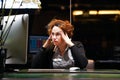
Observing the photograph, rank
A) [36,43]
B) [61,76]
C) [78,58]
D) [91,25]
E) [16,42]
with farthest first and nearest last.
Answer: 1. [91,25]
2. [36,43]
3. [78,58]
4. [16,42]
5. [61,76]

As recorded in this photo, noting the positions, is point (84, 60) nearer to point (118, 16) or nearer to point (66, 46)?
point (66, 46)

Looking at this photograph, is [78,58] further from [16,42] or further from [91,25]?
[91,25]

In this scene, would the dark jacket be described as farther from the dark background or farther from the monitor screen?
the dark background

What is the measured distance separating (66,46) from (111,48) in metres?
1.67

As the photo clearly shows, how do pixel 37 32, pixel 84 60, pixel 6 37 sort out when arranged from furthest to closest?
pixel 37 32 < pixel 84 60 < pixel 6 37

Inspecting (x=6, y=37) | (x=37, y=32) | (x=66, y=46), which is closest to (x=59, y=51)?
(x=66, y=46)

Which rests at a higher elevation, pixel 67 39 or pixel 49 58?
pixel 67 39

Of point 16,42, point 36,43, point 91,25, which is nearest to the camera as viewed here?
point 16,42

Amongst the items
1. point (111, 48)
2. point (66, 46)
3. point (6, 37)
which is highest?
point (6, 37)

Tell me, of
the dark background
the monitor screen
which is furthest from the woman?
the dark background

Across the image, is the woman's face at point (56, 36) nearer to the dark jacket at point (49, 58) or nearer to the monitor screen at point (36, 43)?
the dark jacket at point (49, 58)

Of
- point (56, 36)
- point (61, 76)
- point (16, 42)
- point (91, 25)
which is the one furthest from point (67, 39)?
point (91, 25)

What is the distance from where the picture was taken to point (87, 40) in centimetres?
472

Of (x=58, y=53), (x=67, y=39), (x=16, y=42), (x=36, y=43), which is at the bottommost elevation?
(x=36, y=43)
